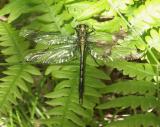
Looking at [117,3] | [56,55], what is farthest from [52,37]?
[117,3]

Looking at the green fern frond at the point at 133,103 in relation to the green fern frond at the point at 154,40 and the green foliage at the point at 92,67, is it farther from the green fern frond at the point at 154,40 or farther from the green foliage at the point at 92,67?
the green fern frond at the point at 154,40

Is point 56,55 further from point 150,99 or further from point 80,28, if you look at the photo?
point 150,99

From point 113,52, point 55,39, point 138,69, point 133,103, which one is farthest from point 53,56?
point 133,103

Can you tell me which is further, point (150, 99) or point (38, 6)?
point (38, 6)

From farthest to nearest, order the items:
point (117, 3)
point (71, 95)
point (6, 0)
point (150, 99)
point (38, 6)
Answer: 1. point (6, 0)
2. point (38, 6)
3. point (117, 3)
4. point (71, 95)
5. point (150, 99)

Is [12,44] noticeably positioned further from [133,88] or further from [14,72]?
[133,88]

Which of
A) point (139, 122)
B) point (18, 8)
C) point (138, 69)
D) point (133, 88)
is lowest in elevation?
point (139, 122)

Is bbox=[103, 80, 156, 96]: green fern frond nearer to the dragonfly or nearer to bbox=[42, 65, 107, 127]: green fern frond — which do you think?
bbox=[42, 65, 107, 127]: green fern frond

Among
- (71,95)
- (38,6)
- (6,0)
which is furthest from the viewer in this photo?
(6,0)
